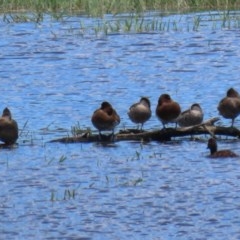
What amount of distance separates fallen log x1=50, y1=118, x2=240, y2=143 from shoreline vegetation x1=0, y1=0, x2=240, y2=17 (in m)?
15.0

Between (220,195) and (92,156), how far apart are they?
2.71 metres

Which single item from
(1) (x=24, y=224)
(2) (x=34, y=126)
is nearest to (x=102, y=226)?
(1) (x=24, y=224)

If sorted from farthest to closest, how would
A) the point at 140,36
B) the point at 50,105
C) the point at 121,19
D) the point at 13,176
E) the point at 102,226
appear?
the point at 121,19 → the point at 140,36 → the point at 50,105 → the point at 13,176 → the point at 102,226

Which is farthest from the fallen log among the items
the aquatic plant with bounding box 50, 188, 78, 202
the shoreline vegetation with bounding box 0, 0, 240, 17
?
the shoreline vegetation with bounding box 0, 0, 240, 17

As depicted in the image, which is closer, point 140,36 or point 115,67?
point 115,67

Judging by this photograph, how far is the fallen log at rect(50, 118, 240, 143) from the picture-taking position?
15039mm

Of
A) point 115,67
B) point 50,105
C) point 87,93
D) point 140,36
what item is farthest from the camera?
point 140,36

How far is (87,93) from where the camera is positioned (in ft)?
66.3

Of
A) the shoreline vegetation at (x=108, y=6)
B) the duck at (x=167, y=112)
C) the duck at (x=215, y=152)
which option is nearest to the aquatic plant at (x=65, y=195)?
the duck at (x=215, y=152)

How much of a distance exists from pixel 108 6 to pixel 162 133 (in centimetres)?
1578

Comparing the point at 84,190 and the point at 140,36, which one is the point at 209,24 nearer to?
the point at 140,36

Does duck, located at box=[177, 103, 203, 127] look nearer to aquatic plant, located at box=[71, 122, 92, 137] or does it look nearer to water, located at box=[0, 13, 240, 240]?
water, located at box=[0, 13, 240, 240]

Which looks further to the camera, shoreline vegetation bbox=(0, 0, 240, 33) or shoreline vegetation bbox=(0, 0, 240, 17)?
shoreline vegetation bbox=(0, 0, 240, 17)

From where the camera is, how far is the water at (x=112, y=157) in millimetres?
11031
